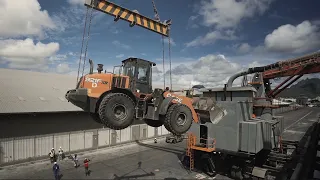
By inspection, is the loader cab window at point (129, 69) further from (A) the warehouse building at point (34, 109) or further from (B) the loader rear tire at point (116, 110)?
(A) the warehouse building at point (34, 109)

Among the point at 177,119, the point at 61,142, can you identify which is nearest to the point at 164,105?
the point at 177,119

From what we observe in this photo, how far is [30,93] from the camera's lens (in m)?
23.9

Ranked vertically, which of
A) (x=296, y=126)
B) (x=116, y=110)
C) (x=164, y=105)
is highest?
(x=164, y=105)

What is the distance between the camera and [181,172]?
19.7m

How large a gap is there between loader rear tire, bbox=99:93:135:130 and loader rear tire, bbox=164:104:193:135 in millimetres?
1198

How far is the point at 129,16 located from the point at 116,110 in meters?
4.25

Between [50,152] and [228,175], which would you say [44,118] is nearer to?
[50,152]

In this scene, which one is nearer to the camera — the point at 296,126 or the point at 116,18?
the point at 116,18

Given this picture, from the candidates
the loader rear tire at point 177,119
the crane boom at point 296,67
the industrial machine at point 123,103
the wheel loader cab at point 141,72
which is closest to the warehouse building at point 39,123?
the wheel loader cab at point 141,72

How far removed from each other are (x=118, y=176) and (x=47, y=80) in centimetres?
1711

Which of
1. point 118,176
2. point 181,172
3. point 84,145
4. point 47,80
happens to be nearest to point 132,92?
point 118,176

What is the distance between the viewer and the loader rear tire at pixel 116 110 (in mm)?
6535

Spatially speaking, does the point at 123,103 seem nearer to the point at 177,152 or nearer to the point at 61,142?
the point at 61,142

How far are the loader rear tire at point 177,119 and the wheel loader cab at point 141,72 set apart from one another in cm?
166
